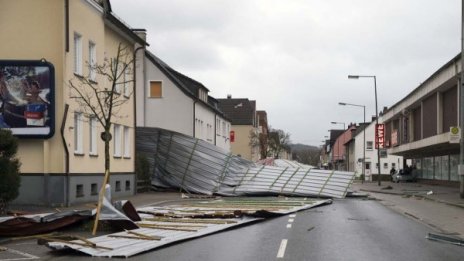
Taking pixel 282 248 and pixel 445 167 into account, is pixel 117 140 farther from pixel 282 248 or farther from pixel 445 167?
pixel 445 167

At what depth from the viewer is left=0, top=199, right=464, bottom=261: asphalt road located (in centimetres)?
1075

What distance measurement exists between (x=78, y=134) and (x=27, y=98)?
10.5 ft

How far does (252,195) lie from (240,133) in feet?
197

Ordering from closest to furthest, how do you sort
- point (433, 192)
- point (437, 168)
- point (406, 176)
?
point (433, 192) < point (437, 168) < point (406, 176)

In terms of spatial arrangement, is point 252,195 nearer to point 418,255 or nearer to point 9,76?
point 9,76

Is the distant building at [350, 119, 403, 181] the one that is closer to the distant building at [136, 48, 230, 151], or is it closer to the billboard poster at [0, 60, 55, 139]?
the distant building at [136, 48, 230, 151]

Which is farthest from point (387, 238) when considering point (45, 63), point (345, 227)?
point (45, 63)

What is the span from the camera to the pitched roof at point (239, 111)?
3713 inches

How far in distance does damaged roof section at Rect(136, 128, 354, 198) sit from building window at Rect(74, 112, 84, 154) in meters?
11.9

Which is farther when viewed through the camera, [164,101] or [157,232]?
[164,101]

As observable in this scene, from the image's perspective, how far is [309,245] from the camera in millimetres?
12242

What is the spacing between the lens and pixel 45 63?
71.2 ft

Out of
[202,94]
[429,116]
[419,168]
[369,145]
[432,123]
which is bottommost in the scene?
[419,168]

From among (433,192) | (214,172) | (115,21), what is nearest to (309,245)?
(115,21)
